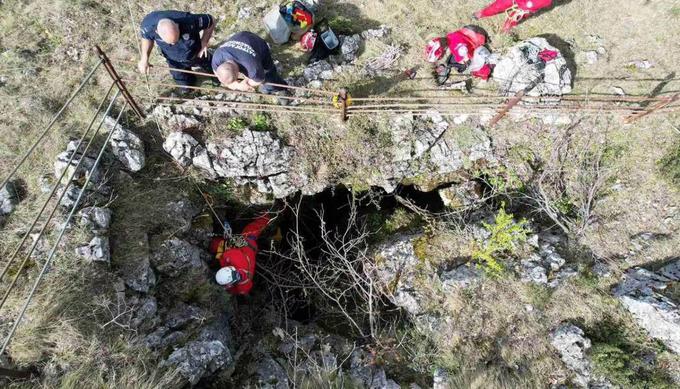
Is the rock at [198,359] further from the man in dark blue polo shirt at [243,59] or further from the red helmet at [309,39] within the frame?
the red helmet at [309,39]

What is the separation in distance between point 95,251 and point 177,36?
2839 millimetres

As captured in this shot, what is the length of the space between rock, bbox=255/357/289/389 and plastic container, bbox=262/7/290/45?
16.8 feet

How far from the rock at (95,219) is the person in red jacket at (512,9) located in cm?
698

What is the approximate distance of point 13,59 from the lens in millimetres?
6012

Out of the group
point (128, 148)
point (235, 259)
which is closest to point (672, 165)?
point (235, 259)

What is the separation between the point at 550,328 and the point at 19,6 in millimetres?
10041

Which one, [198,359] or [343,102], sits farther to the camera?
[343,102]

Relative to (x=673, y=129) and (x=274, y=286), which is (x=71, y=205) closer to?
(x=274, y=286)

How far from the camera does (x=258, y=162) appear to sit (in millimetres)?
5770

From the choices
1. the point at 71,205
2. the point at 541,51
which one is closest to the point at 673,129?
the point at 541,51

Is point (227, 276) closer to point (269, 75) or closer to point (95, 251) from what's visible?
point (95, 251)

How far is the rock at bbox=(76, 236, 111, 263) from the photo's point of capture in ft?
15.0

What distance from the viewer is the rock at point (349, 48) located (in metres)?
6.54

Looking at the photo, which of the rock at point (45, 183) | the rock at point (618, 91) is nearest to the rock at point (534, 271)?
the rock at point (618, 91)
